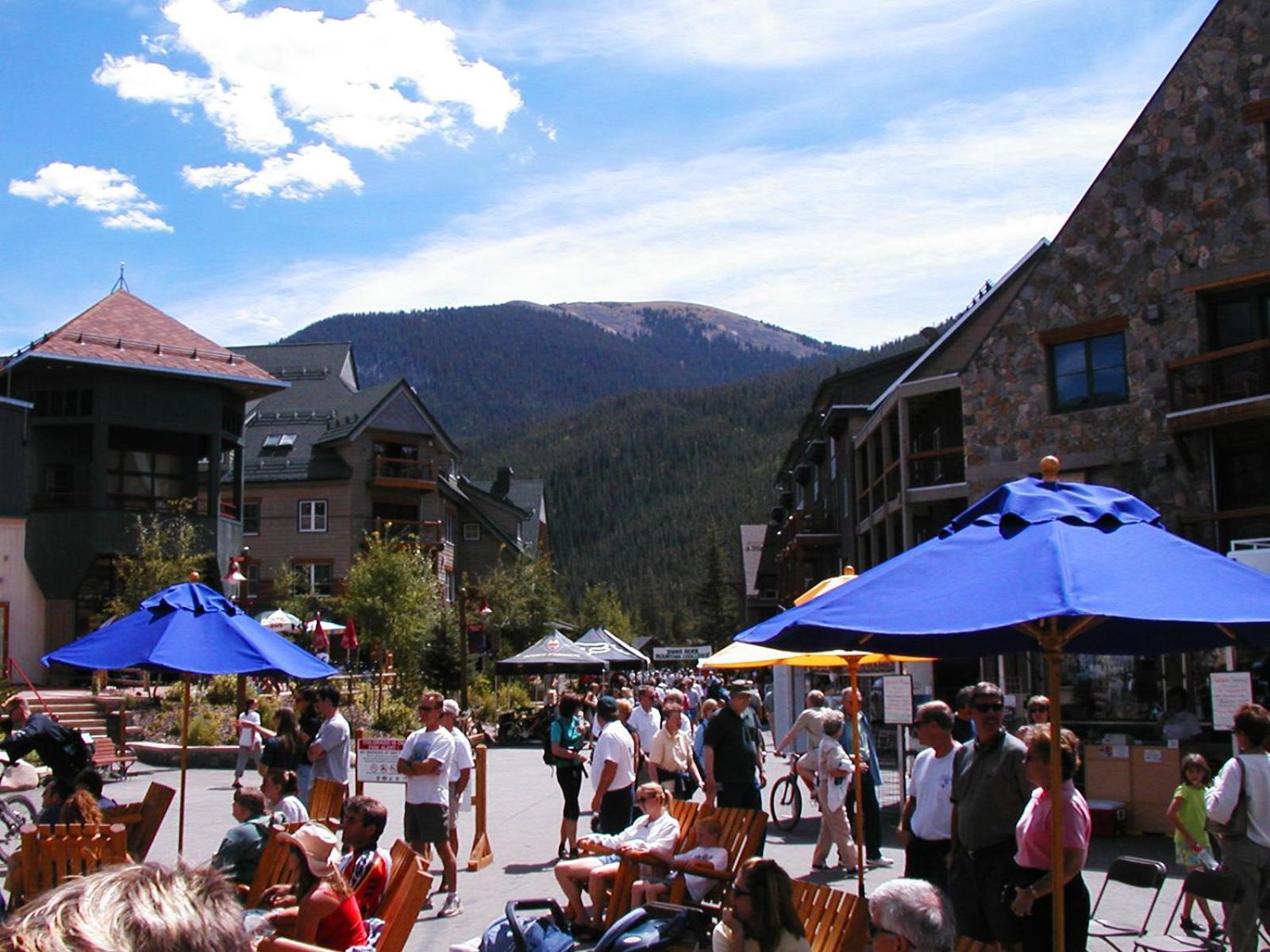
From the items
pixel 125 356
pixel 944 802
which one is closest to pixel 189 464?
pixel 125 356

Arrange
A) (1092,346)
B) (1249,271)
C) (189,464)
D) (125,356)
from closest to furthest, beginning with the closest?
(1249,271) → (1092,346) → (125,356) → (189,464)

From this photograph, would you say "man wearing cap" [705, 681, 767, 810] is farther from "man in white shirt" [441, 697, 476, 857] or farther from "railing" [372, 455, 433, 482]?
"railing" [372, 455, 433, 482]

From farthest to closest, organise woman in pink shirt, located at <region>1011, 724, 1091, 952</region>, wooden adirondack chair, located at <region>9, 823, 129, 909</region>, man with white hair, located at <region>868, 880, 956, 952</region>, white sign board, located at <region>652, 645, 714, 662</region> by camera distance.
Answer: white sign board, located at <region>652, 645, 714, 662</region> → wooden adirondack chair, located at <region>9, 823, 129, 909</region> → woman in pink shirt, located at <region>1011, 724, 1091, 952</region> → man with white hair, located at <region>868, 880, 956, 952</region>

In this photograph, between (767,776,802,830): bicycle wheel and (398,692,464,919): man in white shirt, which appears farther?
(767,776,802,830): bicycle wheel

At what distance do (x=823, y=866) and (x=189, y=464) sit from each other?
33880 millimetres

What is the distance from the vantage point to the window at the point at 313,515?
52531mm

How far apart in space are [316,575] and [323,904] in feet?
154

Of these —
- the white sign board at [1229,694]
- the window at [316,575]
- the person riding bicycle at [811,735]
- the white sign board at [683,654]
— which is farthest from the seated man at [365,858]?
the white sign board at [683,654]

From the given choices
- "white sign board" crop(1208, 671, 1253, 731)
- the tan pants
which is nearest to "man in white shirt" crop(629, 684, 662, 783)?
the tan pants

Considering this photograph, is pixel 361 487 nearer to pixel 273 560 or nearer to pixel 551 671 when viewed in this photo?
pixel 273 560

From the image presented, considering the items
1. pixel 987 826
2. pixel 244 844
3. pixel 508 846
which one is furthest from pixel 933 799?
pixel 508 846

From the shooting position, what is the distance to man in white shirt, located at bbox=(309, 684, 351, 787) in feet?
37.9

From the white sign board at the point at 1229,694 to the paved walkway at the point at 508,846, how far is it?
1.62 m

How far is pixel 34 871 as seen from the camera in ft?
27.9
